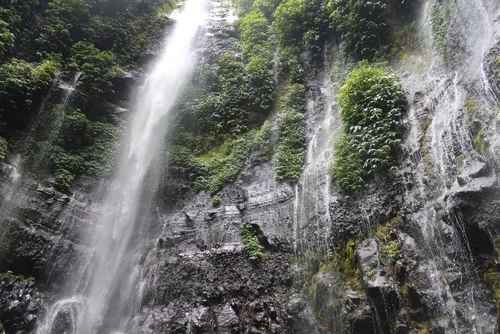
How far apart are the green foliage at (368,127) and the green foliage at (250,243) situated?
2.50 metres

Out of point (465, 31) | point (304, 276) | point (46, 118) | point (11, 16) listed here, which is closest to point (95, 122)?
point (46, 118)

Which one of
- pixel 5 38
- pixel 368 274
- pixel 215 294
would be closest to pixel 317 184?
pixel 368 274

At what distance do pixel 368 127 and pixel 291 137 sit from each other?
264cm

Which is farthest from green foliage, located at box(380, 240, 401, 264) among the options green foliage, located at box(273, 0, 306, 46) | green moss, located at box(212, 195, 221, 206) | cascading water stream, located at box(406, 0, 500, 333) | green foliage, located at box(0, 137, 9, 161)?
green foliage, located at box(0, 137, 9, 161)

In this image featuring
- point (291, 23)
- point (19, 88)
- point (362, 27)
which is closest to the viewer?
point (19, 88)

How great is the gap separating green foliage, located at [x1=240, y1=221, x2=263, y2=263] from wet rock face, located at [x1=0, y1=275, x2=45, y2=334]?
492 centimetres

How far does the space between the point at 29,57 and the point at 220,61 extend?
21.8 feet

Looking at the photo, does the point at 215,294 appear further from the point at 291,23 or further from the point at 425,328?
the point at 291,23

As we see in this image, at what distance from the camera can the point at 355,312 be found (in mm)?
6711

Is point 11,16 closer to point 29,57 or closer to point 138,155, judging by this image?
point 29,57

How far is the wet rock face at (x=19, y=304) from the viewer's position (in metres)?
7.92

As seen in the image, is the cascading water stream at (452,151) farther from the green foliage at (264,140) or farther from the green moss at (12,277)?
the green moss at (12,277)

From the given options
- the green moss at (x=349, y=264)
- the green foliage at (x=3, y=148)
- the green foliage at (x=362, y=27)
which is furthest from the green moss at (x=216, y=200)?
the green foliage at (x=362, y=27)

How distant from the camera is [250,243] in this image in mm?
9109
